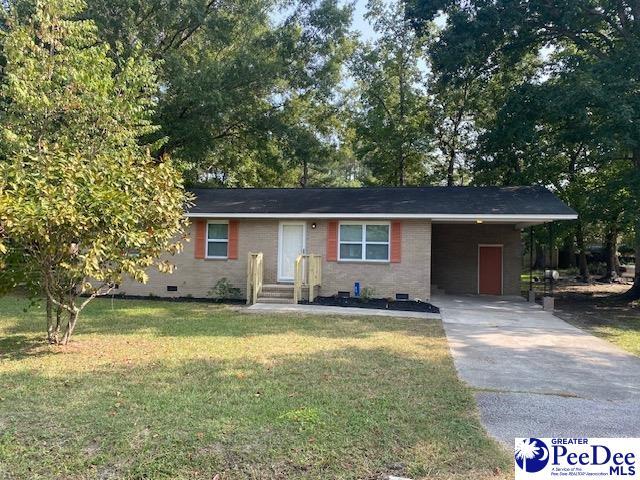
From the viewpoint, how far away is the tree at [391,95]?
25.0m

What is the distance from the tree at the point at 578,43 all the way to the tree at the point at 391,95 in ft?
22.9

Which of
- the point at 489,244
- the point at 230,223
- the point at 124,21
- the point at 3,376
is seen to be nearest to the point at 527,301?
the point at 489,244

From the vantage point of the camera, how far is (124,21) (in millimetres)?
17625

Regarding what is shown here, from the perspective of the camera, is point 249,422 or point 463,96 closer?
point 249,422

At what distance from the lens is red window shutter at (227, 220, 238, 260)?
47.5 feet

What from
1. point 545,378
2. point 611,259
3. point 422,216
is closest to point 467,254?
point 422,216

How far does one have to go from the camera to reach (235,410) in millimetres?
4375

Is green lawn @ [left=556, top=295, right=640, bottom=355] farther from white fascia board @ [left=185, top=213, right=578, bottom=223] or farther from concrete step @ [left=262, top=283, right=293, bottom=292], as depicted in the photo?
concrete step @ [left=262, top=283, right=293, bottom=292]

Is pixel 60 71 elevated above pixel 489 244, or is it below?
above

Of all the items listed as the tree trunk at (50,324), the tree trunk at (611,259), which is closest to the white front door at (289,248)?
the tree trunk at (50,324)

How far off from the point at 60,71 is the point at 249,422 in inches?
371

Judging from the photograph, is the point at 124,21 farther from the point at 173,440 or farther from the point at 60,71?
the point at 173,440

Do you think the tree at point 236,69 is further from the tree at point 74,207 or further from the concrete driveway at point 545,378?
the concrete driveway at point 545,378

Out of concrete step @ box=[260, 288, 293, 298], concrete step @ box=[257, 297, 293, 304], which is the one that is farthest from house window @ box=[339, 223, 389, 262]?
concrete step @ box=[257, 297, 293, 304]
